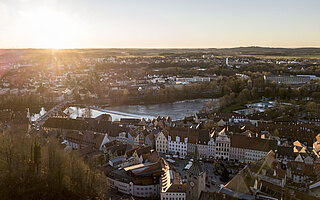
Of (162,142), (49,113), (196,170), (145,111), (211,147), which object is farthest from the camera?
(145,111)

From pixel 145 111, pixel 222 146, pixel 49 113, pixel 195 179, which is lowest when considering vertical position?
pixel 145 111

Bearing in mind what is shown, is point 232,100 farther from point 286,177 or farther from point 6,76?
point 6,76

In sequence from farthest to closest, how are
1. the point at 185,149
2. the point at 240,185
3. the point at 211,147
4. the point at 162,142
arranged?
the point at 162,142, the point at 185,149, the point at 211,147, the point at 240,185

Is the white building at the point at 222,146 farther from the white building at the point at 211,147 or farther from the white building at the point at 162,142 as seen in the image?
the white building at the point at 162,142

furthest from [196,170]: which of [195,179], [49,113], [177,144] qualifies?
[49,113]

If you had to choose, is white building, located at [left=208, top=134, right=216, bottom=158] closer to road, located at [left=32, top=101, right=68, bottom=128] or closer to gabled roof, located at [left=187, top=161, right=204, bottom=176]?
gabled roof, located at [left=187, top=161, right=204, bottom=176]

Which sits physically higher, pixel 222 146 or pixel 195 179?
pixel 195 179

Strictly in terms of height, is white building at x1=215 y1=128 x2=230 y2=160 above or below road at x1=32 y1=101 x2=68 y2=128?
above

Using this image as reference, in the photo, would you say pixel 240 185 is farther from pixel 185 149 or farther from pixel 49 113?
pixel 49 113

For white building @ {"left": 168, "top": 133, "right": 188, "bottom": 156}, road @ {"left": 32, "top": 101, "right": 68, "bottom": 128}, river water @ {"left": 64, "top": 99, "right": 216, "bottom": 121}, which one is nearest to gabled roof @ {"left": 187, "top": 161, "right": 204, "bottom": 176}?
white building @ {"left": 168, "top": 133, "right": 188, "bottom": 156}
